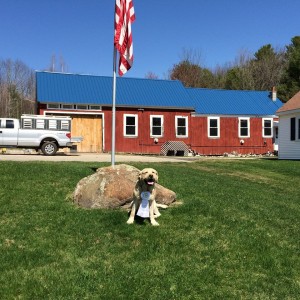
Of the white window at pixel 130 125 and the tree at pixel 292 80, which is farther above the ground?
the tree at pixel 292 80

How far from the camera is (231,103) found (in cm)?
3206

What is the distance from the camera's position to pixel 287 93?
4762cm

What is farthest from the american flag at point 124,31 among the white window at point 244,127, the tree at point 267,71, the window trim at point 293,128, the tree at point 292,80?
the tree at point 267,71

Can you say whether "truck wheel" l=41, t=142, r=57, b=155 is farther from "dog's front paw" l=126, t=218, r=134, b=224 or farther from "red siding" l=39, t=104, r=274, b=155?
"dog's front paw" l=126, t=218, r=134, b=224

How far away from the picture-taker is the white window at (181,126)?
2919cm

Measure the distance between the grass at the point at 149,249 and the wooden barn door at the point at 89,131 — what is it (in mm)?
17727

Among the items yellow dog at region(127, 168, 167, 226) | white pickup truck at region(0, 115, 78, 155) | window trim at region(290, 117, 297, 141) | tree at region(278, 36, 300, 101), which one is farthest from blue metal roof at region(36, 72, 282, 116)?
yellow dog at region(127, 168, 167, 226)

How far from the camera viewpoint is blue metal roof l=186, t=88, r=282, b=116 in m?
30.9

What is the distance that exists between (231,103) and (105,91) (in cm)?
1001

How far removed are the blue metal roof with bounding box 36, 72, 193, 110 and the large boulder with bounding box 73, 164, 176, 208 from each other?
18875mm

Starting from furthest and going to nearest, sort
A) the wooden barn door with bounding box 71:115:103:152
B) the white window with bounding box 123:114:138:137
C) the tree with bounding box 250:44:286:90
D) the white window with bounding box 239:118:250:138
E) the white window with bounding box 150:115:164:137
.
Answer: the tree with bounding box 250:44:286:90, the white window with bounding box 239:118:250:138, the white window with bounding box 150:115:164:137, the white window with bounding box 123:114:138:137, the wooden barn door with bounding box 71:115:103:152

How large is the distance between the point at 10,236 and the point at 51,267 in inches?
52.0

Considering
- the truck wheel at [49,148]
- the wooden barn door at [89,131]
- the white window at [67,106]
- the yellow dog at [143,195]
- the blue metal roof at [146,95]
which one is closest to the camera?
the yellow dog at [143,195]

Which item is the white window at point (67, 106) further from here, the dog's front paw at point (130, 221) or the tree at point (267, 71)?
the tree at point (267, 71)
